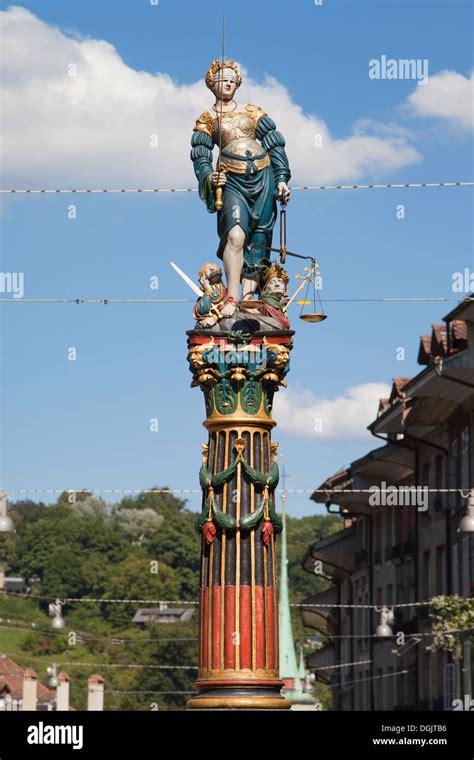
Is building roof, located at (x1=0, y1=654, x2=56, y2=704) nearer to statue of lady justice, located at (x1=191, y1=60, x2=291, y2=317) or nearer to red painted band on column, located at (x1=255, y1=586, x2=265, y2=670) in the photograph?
statue of lady justice, located at (x1=191, y1=60, x2=291, y2=317)

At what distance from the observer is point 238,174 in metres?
25.3

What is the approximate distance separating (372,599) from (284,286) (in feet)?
142

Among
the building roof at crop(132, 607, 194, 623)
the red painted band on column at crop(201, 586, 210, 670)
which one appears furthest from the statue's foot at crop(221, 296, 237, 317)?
the building roof at crop(132, 607, 194, 623)

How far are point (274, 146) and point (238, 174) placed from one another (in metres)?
0.67

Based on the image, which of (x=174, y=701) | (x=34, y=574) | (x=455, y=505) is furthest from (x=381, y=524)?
(x=34, y=574)

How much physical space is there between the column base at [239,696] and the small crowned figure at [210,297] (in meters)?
4.76

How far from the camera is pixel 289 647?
91.4 meters

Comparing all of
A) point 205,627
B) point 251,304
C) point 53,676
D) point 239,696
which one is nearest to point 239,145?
point 251,304

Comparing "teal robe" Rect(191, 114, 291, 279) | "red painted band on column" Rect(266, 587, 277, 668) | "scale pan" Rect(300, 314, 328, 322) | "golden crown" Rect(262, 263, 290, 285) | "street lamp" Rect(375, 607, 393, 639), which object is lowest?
"red painted band on column" Rect(266, 587, 277, 668)

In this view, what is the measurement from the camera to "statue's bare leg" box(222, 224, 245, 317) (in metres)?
25.1

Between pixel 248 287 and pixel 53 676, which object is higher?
pixel 248 287

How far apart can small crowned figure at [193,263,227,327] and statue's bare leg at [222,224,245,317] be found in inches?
4.6

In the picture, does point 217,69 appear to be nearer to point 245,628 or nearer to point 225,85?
point 225,85
